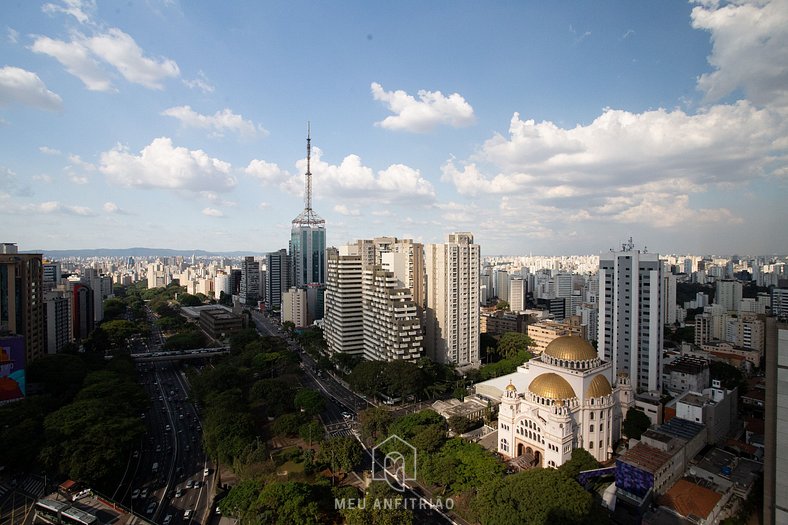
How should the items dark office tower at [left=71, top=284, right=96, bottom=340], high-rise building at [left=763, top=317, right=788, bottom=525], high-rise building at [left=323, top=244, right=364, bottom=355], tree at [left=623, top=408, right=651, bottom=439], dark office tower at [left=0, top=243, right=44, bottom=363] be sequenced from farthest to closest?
dark office tower at [left=71, top=284, right=96, bottom=340], high-rise building at [left=323, top=244, right=364, bottom=355], dark office tower at [left=0, top=243, right=44, bottom=363], tree at [left=623, top=408, right=651, bottom=439], high-rise building at [left=763, top=317, right=788, bottom=525]

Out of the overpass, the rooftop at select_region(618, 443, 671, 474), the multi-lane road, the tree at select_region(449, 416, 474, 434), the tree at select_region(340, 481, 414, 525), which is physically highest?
the rooftop at select_region(618, 443, 671, 474)

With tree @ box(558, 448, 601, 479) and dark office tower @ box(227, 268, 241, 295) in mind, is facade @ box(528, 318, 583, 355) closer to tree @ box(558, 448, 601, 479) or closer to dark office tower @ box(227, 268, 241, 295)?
tree @ box(558, 448, 601, 479)

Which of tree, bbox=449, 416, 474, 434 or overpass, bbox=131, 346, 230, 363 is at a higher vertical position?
tree, bbox=449, 416, 474, 434

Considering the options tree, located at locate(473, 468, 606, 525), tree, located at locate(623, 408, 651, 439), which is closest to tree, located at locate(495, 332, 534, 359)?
tree, located at locate(623, 408, 651, 439)

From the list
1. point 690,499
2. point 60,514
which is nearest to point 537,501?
point 690,499

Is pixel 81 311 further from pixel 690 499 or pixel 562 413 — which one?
pixel 690 499

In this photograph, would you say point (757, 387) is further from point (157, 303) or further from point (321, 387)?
point (157, 303)
